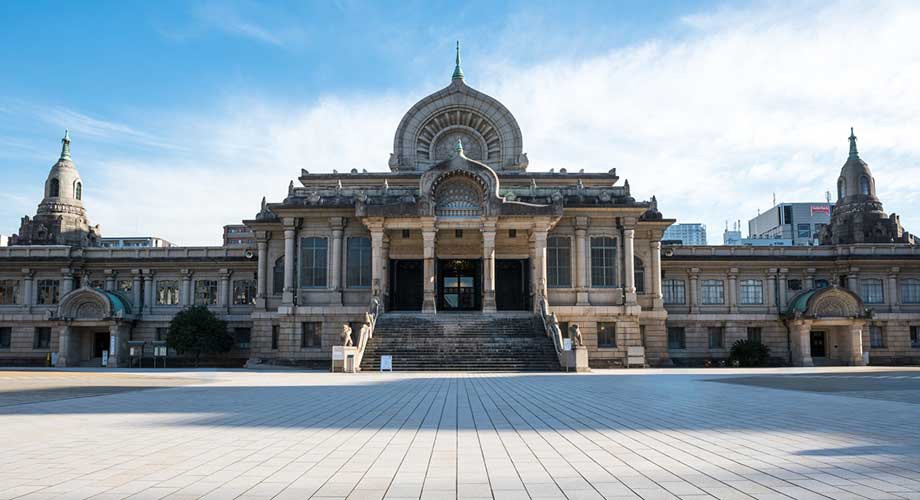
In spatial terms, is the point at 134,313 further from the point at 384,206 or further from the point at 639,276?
the point at 639,276

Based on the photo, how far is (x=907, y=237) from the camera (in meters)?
67.4

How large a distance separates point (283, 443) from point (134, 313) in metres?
52.4

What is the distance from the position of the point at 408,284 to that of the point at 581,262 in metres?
11.9

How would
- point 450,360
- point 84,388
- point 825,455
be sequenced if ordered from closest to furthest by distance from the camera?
point 825,455
point 84,388
point 450,360

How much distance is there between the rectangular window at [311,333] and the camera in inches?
1879

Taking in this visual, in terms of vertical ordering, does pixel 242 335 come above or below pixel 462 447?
above

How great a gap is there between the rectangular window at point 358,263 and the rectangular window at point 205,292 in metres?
16.6

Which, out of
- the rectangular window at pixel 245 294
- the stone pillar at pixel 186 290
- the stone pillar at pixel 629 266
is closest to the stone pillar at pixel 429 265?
the stone pillar at pixel 629 266

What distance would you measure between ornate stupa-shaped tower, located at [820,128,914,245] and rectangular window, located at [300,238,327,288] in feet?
155

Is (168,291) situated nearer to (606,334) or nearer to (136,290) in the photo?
(136,290)

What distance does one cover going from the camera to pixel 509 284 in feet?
166

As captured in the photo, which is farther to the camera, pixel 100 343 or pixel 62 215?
pixel 62 215

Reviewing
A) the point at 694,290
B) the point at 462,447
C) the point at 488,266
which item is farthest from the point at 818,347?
the point at 462,447

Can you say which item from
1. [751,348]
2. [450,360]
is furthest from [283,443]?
[751,348]
